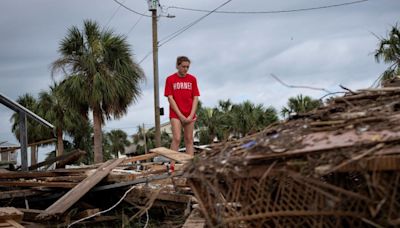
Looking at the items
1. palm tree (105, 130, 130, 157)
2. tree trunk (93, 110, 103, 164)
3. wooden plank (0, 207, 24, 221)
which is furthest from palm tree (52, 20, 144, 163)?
palm tree (105, 130, 130, 157)

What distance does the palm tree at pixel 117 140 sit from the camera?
209ft

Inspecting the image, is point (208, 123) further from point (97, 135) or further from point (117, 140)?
point (117, 140)

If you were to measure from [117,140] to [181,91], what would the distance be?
5764 cm

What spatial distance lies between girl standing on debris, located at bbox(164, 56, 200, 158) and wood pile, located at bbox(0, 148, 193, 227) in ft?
2.22

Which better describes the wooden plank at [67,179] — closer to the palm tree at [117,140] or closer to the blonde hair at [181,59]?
the blonde hair at [181,59]

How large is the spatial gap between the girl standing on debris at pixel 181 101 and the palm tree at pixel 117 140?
56298 mm

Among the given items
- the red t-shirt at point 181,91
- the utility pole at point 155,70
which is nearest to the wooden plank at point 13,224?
the red t-shirt at point 181,91

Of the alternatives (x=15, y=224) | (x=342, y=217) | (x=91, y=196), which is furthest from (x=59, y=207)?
(x=342, y=217)

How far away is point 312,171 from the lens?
8.82 ft

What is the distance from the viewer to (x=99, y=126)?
87.4ft

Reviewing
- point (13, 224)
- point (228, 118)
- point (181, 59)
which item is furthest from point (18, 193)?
point (228, 118)

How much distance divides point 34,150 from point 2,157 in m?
1.86

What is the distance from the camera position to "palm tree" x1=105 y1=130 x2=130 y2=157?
209 feet

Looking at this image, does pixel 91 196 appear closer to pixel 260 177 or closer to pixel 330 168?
pixel 260 177
